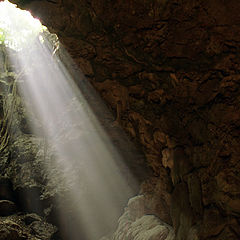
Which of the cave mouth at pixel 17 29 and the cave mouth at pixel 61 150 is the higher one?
the cave mouth at pixel 17 29

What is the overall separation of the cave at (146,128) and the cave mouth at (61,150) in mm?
48

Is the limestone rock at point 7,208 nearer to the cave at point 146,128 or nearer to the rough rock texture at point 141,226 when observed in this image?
the cave at point 146,128

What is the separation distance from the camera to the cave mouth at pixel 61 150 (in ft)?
29.5

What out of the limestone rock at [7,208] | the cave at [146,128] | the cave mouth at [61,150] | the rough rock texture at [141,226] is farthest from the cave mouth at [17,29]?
the rough rock texture at [141,226]

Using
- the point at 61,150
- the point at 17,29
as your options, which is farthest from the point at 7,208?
the point at 17,29

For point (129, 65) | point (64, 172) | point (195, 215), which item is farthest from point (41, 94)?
point (195, 215)

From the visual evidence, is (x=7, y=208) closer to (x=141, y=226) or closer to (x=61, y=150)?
(x=61, y=150)

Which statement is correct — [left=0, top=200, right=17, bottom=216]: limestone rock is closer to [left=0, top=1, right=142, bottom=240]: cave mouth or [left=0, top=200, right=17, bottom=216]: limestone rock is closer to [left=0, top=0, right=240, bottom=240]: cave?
[left=0, top=0, right=240, bottom=240]: cave

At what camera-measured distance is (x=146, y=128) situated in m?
5.58

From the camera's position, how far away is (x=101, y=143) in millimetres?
9391

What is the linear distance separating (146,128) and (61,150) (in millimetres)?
5794

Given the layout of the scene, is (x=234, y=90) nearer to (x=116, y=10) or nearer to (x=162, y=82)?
(x=162, y=82)

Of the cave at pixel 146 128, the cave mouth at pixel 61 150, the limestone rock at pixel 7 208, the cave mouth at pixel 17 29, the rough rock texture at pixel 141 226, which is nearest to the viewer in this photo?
the cave at pixel 146 128

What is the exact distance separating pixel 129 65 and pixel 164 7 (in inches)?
57.9
